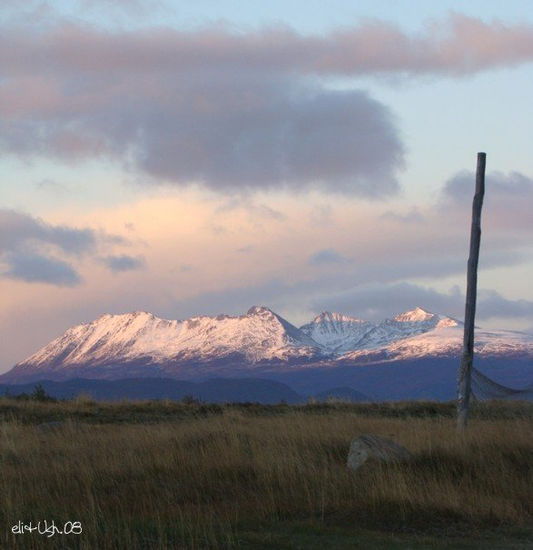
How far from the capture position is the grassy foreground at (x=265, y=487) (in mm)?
11945

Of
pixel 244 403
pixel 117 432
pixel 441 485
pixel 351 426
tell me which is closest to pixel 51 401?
pixel 244 403

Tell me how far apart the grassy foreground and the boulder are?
0.87 feet

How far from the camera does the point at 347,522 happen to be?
13180mm

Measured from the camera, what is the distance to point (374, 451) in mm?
16000

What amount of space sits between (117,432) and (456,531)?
9.69m

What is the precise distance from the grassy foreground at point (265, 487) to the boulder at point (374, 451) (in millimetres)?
266

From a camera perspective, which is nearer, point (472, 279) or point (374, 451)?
point (374, 451)

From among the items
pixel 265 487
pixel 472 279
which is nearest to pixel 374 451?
pixel 265 487

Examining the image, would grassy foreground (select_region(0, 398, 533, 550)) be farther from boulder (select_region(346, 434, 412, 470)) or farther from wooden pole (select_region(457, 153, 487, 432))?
wooden pole (select_region(457, 153, 487, 432))

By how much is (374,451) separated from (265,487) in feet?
7.33

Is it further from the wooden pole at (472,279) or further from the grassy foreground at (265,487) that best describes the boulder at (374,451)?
the wooden pole at (472,279)

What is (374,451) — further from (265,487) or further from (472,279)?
(472,279)

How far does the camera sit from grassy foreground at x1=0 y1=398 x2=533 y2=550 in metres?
11.9

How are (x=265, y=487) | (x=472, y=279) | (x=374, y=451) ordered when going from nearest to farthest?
1. (x=265, y=487)
2. (x=374, y=451)
3. (x=472, y=279)
